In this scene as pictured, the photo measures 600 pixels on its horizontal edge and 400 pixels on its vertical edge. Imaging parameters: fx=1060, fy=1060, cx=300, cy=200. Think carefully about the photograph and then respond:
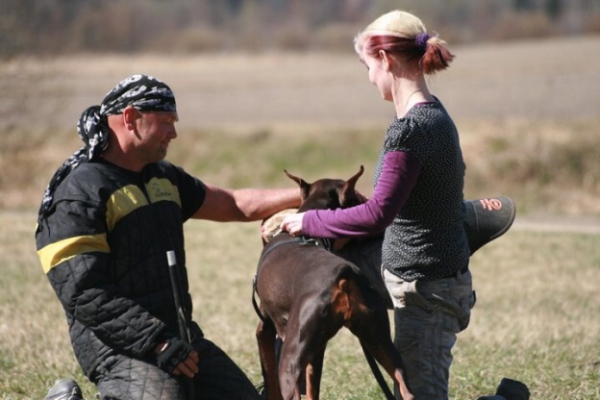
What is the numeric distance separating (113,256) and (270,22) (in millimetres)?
52557

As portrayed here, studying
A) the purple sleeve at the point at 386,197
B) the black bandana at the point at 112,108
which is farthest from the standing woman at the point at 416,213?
the black bandana at the point at 112,108

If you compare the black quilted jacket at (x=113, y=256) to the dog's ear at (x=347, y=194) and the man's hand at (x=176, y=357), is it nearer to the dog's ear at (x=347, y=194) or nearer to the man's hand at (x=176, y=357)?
the man's hand at (x=176, y=357)

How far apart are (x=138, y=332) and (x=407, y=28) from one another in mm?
1807

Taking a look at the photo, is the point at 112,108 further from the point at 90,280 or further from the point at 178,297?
the point at 178,297

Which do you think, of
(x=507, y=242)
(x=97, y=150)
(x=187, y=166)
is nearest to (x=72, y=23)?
(x=187, y=166)

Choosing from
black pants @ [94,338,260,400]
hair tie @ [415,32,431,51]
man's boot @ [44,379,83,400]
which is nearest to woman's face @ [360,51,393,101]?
hair tie @ [415,32,431,51]

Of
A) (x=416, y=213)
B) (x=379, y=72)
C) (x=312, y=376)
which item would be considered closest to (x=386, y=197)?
(x=416, y=213)

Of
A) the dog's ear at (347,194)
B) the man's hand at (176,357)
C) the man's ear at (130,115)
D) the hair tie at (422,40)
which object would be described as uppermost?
the hair tie at (422,40)

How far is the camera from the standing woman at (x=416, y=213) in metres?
4.41

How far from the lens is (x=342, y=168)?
20203 mm

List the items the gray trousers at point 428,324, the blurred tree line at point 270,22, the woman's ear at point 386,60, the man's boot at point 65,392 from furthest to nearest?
1. the blurred tree line at point 270,22
2. the man's boot at point 65,392
3. the gray trousers at point 428,324
4. the woman's ear at point 386,60

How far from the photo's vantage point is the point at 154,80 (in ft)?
16.4

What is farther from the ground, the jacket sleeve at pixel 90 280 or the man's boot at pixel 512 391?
the jacket sleeve at pixel 90 280

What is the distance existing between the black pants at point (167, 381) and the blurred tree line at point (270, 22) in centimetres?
2031
